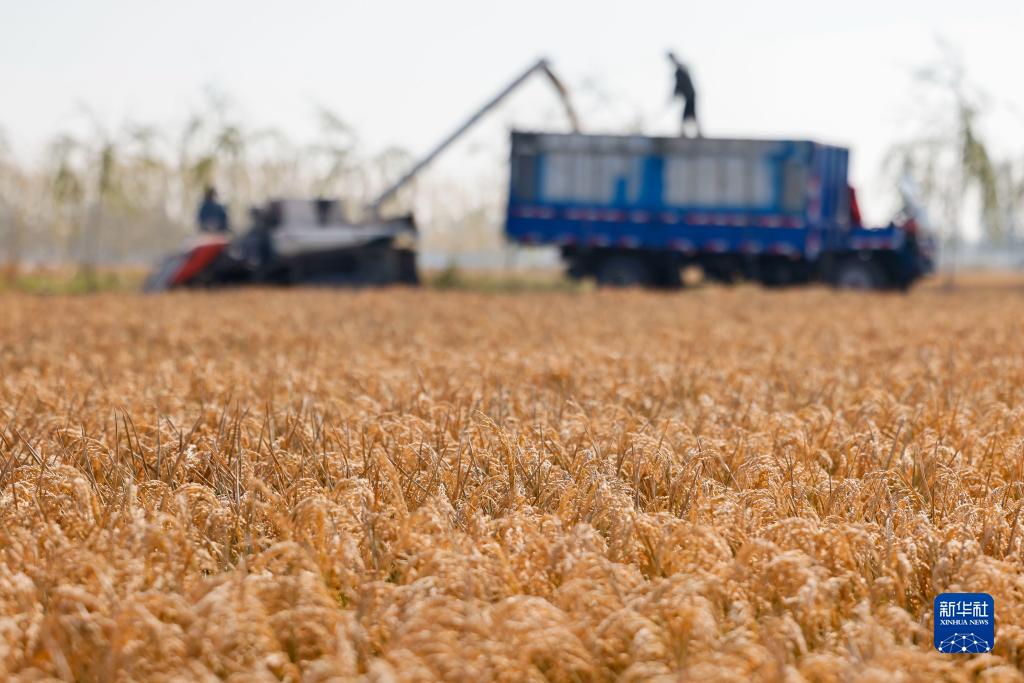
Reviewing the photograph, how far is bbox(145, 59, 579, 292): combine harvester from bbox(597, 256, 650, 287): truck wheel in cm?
253

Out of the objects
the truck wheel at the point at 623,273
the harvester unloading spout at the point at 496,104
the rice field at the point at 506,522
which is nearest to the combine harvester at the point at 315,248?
the harvester unloading spout at the point at 496,104

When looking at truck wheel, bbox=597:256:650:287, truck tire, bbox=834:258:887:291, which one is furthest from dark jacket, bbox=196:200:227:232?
A: truck tire, bbox=834:258:887:291

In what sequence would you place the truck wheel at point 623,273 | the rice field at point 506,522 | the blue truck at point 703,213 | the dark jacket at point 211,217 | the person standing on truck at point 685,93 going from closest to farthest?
the rice field at point 506,522, the person standing on truck at point 685,93, the blue truck at point 703,213, the truck wheel at point 623,273, the dark jacket at point 211,217

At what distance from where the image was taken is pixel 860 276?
71.4 feet

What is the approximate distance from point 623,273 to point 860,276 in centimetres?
422

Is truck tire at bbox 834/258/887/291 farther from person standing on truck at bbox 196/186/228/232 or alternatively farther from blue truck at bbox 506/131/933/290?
person standing on truck at bbox 196/186/228/232

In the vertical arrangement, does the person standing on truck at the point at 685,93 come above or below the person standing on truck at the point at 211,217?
above

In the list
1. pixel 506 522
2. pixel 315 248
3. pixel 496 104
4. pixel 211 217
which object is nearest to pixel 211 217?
pixel 211 217

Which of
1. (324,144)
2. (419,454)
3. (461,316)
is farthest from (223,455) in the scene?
(324,144)

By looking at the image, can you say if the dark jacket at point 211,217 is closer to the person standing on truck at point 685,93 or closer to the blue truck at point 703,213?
the blue truck at point 703,213

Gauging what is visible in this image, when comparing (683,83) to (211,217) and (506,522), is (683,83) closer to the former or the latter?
(211,217)

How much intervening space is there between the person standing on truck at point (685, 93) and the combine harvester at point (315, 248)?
6.39 feet

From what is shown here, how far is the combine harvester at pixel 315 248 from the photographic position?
67.4ft

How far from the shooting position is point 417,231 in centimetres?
2158
